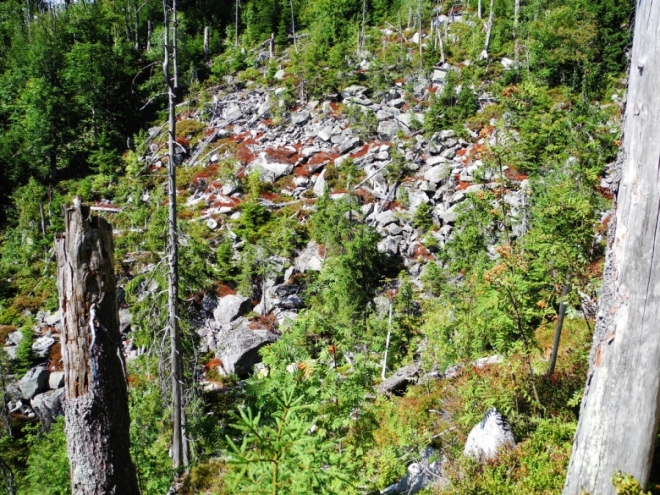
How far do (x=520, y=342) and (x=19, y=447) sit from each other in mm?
Answer: 19739

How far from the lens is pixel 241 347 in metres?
19.0

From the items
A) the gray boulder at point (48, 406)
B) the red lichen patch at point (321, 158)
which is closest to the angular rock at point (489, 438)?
the gray boulder at point (48, 406)

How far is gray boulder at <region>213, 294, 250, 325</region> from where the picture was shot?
21.3m

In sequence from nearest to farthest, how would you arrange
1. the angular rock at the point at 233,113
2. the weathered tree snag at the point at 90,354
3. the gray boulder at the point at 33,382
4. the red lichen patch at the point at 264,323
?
the weathered tree snag at the point at 90,354
the gray boulder at the point at 33,382
the red lichen patch at the point at 264,323
the angular rock at the point at 233,113

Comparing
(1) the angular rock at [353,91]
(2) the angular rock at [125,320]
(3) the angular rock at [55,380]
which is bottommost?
(3) the angular rock at [55,380]

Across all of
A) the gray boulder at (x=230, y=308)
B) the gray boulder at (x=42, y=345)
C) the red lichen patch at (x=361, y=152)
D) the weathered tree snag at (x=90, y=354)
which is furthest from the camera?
the red lichen patch at (x=361, y=152)

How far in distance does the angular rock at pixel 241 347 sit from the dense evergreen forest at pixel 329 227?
12 centimetres

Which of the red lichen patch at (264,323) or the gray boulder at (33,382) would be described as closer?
the gray boulder at (33,382)

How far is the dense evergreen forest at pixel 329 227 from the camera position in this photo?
4.67m

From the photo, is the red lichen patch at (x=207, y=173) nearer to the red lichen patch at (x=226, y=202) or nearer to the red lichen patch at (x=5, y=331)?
the red lichen patch at (x=226, y=202)

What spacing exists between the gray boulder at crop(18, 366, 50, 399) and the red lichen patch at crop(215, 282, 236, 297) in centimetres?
865

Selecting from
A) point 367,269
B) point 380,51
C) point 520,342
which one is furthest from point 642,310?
point 380,51

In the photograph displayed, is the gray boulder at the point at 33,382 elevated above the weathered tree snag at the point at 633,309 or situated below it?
below

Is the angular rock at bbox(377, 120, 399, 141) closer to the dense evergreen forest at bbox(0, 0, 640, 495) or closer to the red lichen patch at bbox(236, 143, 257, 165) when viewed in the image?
the dense evergreen forest at bbox(0, 0, 640, 495)
